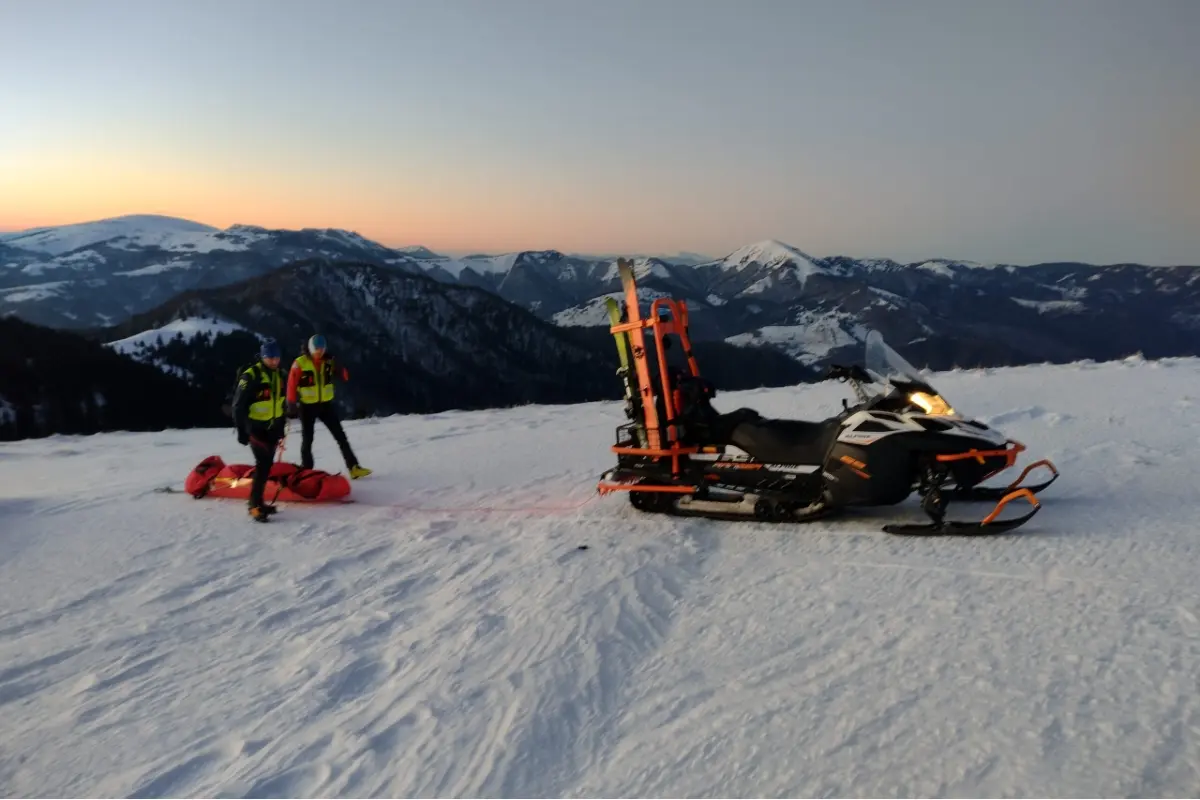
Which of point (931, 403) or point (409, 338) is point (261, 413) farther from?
point (409, 338)

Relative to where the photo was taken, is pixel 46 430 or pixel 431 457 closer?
pixel 431 457

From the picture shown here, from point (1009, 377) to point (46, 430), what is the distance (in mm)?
79381

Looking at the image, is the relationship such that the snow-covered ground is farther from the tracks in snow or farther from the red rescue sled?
the red rescue sled

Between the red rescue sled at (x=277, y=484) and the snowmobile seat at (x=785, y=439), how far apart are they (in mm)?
4407

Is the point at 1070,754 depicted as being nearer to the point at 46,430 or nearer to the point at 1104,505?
the point at 1104,505

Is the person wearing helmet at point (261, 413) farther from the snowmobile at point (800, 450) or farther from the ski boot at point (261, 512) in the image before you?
the snowmobile at point (800, 450)

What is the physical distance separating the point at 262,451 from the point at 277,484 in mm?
651

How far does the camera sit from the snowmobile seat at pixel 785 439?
657 cm

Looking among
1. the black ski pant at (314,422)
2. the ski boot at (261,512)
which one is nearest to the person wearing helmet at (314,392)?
the black ski pant at (314,422)

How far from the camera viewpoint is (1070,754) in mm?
3043

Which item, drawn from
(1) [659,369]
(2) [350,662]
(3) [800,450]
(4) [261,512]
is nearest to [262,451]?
(4) [261,512]

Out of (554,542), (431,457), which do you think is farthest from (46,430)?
(554,542)

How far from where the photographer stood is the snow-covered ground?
326 cm

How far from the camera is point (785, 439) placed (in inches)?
267
